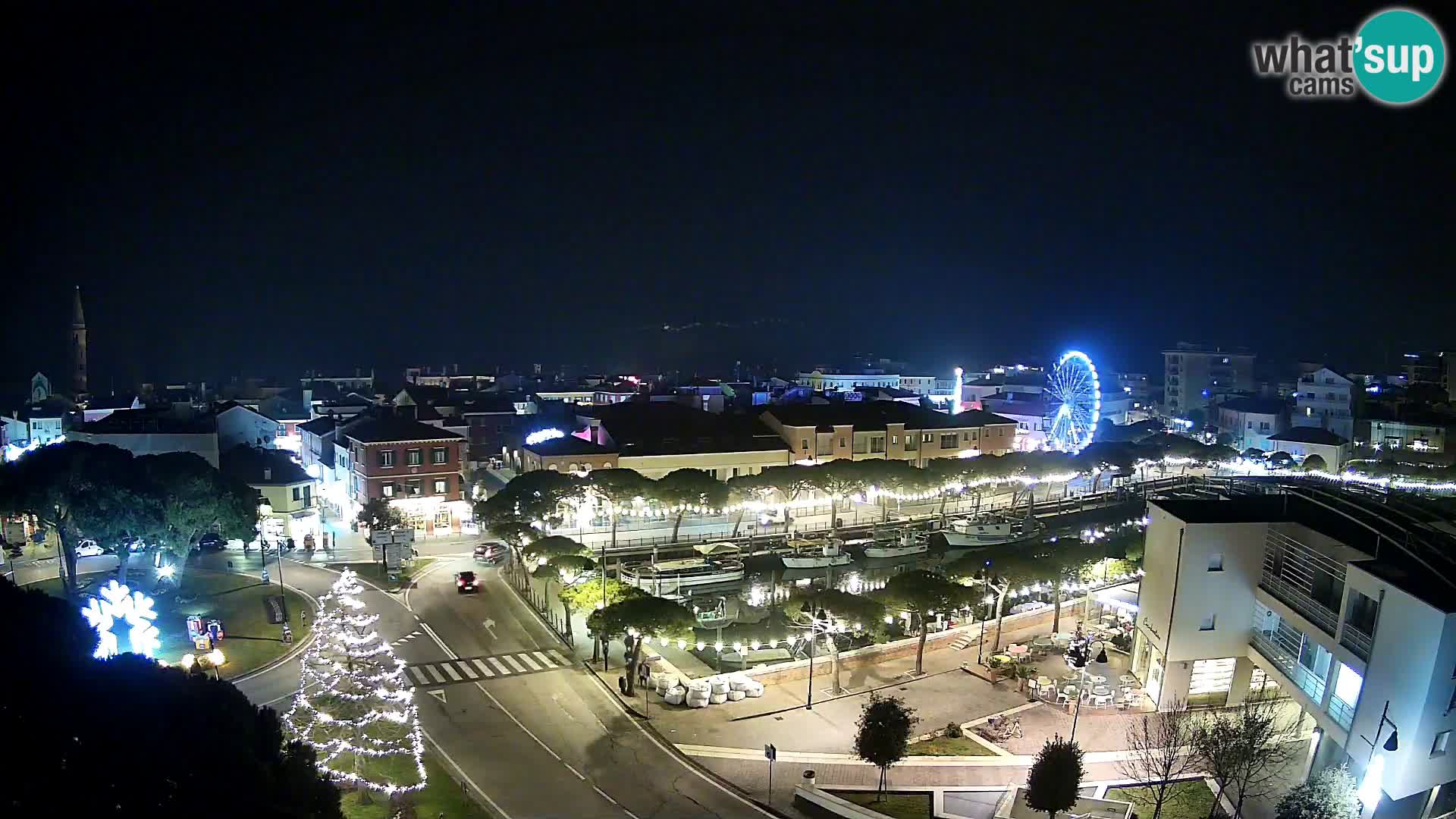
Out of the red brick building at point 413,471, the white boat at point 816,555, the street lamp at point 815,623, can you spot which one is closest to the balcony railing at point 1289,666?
the street lamp at point 815,623

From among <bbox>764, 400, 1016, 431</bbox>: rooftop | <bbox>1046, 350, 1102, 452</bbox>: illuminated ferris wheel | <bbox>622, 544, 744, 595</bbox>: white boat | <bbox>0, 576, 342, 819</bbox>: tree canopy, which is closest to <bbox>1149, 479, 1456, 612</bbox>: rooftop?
<bbox>622, 544, 744, 595</bbox>: white boat

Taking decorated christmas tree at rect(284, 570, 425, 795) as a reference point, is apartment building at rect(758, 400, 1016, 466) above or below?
above

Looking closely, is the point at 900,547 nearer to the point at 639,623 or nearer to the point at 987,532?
the point at 987,532

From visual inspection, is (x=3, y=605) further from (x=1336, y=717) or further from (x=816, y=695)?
(x=1336, y=717)

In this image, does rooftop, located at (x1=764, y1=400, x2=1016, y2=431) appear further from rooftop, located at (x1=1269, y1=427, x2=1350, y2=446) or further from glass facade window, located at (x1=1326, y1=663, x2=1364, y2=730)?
glass facade window, located at (x1=1326, y1=663, x2=1364, y2=730)

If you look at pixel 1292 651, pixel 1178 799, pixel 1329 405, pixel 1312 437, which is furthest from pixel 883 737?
pixel 1329 405

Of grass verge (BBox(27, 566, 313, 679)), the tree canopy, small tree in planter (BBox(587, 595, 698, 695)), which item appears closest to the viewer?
the tree canopy

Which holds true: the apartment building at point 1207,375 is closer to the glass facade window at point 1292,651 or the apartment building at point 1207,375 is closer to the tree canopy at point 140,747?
the glass facade window at point 1292,651

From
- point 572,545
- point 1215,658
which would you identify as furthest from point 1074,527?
point 572,545
